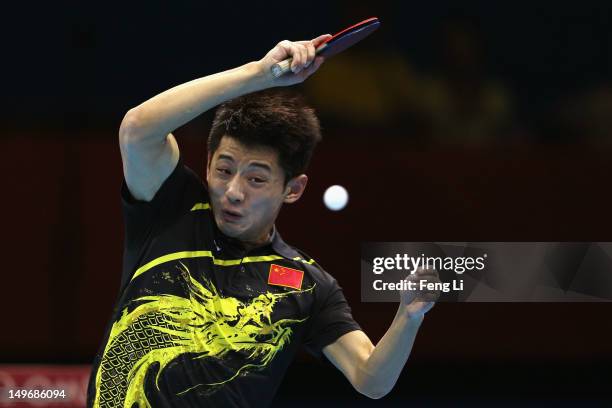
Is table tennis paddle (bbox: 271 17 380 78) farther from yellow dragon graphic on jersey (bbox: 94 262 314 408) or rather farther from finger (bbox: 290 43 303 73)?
yellow dragon graphic on jersey (bbox: 94 262 314 408)

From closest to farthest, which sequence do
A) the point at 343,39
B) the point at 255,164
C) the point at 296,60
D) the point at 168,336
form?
the point at 296,60, the point at 343,39, the point at 168,336, the point at 255,164

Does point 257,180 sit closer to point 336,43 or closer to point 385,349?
point 336,43

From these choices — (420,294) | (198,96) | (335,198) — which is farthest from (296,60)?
(335,198)

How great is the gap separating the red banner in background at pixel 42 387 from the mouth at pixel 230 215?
251cm

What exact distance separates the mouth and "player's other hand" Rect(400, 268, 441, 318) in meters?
0.48

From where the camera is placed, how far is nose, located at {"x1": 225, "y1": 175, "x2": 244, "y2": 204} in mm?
3047

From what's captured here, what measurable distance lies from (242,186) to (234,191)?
0.04 metres

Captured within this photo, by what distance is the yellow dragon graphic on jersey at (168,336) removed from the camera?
9.87ft

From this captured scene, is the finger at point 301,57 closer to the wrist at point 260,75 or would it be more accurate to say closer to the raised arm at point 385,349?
the wrist at point 260,75

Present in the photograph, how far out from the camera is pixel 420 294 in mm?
3055

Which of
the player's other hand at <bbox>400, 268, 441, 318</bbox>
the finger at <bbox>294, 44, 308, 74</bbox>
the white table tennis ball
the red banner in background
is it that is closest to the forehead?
the finger at <bbox>294, 44, 308, 74</bbox>

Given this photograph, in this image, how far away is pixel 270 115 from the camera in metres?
3.18

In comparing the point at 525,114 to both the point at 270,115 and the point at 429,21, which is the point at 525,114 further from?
the point at 270,115

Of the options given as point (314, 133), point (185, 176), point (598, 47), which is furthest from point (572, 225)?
point (185, 176)
